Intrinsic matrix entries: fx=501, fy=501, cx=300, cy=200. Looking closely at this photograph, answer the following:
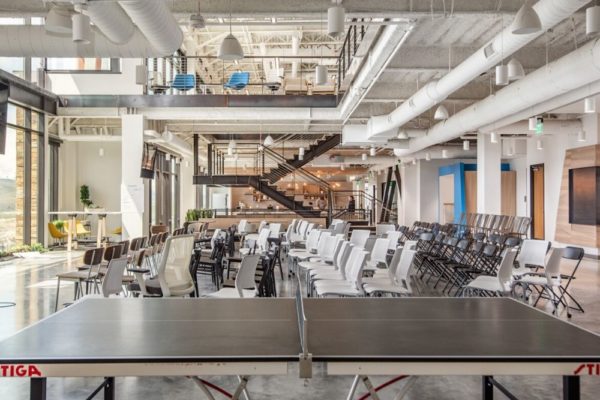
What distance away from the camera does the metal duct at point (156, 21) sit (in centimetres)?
487

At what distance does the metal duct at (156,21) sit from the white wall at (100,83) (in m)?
7.27

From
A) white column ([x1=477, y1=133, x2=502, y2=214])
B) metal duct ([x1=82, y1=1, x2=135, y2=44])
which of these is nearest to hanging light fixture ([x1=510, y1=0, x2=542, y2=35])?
metal duct ([x1=82, y1=1, x2=135, y2=44])

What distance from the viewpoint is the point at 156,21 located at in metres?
5.32

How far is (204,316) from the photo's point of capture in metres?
2.78

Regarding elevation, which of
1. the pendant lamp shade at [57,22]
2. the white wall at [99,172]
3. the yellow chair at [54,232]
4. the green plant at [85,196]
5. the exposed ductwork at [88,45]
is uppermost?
the exposed ductwork at [88,45]

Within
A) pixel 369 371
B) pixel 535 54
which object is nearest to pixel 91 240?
pixel 535 54

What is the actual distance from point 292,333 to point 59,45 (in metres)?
6.44

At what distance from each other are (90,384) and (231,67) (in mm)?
16656

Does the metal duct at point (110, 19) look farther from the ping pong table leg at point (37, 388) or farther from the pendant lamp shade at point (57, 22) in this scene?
the ping pong table leg at point (37, 388)

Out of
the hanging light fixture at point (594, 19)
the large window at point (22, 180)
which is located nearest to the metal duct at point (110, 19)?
the hanging light fixture at point (594, 19)

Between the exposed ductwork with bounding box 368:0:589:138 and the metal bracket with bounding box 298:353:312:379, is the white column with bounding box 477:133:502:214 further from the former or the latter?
the metal bracket with bounding box 298:353:312:379

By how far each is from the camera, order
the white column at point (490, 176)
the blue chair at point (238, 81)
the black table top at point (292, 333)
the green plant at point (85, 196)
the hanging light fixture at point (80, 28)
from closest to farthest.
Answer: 1. the black table top at point (292, 333)
2. the hanging light fixture at point (80, 28)
3. the blue chair at point (238, 81)
4. the white column at point (490, 176)
5. the green plant at point (85, 196)

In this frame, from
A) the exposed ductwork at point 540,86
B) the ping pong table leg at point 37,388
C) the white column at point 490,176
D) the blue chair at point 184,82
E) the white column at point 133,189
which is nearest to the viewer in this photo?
the ping pong table leg at point 37,388

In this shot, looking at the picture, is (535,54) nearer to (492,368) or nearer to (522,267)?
(522,267)
